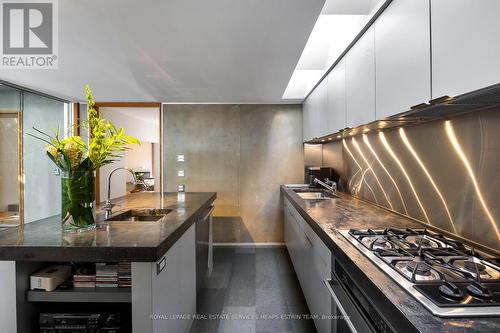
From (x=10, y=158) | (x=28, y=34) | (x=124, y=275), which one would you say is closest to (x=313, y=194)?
(x=124, y=275)

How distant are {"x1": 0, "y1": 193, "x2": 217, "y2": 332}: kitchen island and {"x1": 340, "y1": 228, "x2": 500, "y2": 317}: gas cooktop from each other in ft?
3.35

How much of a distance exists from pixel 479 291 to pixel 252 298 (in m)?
2.23

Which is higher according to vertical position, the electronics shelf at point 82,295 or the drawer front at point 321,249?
the drawer front at point 321,249

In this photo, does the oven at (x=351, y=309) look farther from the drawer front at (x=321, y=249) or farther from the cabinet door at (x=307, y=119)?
the cabinet door at (x=307, y=119)

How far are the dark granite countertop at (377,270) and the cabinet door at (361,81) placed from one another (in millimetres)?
699

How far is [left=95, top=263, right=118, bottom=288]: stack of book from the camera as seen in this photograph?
4.58ft

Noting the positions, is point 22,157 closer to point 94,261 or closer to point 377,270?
point 94,261

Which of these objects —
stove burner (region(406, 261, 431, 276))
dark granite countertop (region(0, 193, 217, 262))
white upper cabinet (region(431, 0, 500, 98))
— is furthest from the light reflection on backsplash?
dark granite countertop (region(0, 193, 217, 262))

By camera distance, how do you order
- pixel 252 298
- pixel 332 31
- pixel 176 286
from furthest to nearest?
pixel 252 298, pixel 332 31, pixel 176 286

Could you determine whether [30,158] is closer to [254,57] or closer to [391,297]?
[254,57]

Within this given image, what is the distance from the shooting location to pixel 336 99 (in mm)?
2457

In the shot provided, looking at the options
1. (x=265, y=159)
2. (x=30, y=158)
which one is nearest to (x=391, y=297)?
(x=265, y=159)

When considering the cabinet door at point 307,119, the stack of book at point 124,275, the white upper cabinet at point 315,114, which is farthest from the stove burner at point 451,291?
the cabinet door at point 307,119

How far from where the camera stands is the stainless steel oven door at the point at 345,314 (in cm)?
103
